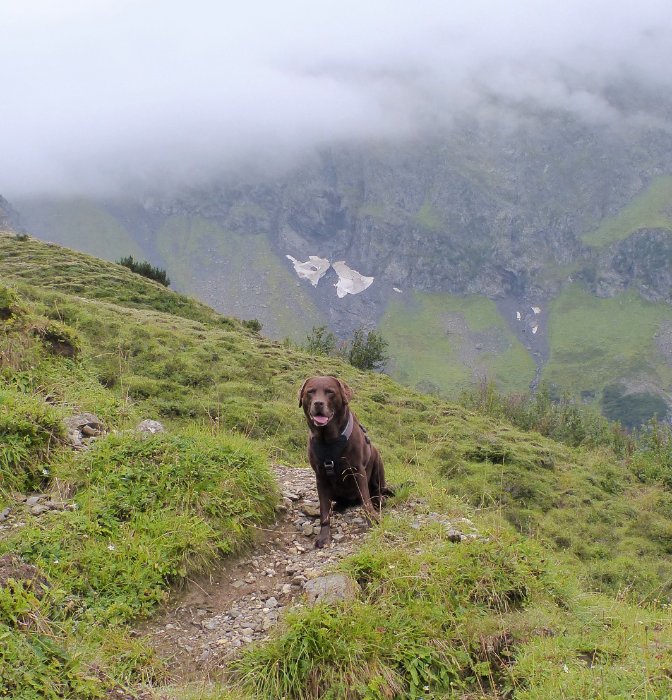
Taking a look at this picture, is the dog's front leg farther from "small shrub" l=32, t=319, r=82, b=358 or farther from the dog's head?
"small shrub" l=32, t=319, r=82, b=358

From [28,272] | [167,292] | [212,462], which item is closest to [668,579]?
[212,462]

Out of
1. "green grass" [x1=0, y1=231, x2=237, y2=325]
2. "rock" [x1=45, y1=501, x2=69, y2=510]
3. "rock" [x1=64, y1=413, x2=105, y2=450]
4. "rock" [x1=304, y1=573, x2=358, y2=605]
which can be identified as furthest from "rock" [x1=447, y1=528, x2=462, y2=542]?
"green grass" [x1=0, y1=231, x2=237, y2=325]

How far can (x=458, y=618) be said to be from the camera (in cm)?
494

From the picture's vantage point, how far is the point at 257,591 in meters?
5.82

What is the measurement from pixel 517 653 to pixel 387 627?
1095 mm

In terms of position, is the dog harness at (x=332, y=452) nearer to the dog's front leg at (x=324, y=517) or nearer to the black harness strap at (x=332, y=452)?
the black harness strap at (x=332, y=452)

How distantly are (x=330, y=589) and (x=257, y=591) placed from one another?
0.96 m

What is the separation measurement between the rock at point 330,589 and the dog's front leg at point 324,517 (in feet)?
3.00

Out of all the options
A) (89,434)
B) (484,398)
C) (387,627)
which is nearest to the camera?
(387,627)

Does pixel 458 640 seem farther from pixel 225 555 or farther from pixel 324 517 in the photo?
pixel 225 555

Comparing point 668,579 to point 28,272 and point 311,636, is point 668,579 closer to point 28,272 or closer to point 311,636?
point 311,636

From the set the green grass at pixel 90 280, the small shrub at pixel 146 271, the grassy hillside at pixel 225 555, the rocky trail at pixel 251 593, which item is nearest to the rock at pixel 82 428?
the grassy hillside at pixel 225 555

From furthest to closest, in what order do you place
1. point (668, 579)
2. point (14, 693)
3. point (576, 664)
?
1. point (668, 579)
2. point (576, 664)
3. point (14, 693)

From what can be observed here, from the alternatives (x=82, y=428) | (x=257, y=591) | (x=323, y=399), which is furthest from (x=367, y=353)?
(x=257, y=591)
